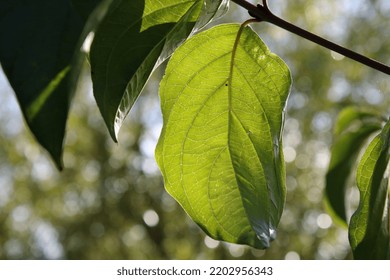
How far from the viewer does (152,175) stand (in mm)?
9719

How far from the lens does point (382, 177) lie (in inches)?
24.7

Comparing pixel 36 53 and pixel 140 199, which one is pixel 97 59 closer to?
pixel 36 53

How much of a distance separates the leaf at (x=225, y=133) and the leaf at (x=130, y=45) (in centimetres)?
10

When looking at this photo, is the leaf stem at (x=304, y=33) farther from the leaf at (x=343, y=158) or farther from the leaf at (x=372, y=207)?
the leaf at (x=343, y=158)

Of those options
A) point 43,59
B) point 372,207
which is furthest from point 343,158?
point 43,59

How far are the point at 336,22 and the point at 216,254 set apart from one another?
11.6 ft

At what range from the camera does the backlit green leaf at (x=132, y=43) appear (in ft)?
1.42

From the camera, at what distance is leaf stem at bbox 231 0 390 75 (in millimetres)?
525

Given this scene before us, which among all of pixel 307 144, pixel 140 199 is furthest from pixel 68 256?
pixel 307 144

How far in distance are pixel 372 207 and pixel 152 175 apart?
9149 mm

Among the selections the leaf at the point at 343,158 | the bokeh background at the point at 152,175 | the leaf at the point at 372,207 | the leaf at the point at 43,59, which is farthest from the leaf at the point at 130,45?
the bokeh background at the point at 152,175

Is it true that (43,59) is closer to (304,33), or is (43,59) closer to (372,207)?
(304,33)

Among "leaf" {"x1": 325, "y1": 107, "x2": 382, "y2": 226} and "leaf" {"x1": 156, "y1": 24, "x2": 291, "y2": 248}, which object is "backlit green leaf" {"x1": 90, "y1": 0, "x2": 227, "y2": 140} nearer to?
"leaf" {"x1": 156, "y1": 24, "x2": 291, "y2": 248}

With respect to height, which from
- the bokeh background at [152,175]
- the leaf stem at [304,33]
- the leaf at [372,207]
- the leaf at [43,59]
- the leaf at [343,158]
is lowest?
the bokeh background at [152,175]
